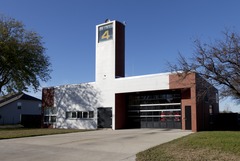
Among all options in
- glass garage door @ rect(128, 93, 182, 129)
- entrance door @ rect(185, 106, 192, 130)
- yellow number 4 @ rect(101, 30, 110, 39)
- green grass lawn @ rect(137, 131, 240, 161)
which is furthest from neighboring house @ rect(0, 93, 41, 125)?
green grass lawn @ rect(137, 131, 240, 161)

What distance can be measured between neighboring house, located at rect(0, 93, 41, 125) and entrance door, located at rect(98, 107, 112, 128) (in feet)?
87.6

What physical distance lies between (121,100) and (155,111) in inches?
153

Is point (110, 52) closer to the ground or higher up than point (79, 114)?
higher up

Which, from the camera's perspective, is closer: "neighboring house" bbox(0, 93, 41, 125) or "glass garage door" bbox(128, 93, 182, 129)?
"glass garage door" bbox(128, 93, 182, 129)

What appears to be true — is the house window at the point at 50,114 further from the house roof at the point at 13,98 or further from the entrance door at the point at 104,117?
the house roof at the point at 13,98

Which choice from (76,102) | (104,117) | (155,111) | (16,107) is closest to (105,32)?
(76,102)

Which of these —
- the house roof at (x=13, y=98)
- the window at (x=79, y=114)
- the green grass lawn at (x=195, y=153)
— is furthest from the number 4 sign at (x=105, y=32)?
the house roof at (x=13, y=98)

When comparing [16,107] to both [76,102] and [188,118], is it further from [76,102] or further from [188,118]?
[188,118]

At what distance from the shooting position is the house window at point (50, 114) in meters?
33.2

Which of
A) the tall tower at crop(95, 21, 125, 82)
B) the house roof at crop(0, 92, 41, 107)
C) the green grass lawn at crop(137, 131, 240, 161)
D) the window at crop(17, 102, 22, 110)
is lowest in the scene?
the green grass lawn at crop(137, 131, 240, 161)

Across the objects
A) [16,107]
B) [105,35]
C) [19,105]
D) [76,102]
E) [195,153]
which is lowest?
[195,153]

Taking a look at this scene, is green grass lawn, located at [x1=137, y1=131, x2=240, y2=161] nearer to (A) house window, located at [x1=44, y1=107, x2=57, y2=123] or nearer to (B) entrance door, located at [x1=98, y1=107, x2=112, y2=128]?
(B) entrance door, located at [x1=98, y1=107, x2=112, y2=128]

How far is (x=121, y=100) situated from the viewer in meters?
28.5

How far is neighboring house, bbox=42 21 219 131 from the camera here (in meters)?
24.3
